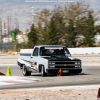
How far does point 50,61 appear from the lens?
14.9m

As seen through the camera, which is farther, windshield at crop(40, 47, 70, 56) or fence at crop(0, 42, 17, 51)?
fence at crop(0, 42, 17, 51)

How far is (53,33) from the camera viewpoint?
62.3 meters

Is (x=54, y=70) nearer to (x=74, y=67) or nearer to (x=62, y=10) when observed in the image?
(x=74, y=67)

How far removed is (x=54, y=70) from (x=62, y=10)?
68958 mm

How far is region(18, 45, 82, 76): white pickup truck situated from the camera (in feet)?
49.2

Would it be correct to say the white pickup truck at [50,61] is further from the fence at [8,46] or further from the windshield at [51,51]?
the fence at [8,46]

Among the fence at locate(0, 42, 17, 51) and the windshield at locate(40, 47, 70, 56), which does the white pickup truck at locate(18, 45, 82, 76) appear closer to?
the windshield at locate(40, 47, 70, 56)

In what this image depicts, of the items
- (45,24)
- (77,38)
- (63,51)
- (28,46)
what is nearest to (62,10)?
(45,24)

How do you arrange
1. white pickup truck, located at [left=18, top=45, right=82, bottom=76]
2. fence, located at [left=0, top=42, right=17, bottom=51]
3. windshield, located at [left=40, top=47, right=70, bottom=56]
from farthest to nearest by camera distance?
fence, located at [left=0, top=42, right=17, bottom=51] → windshield, located at [left=40, top=47, right=70, bottom=56] → white pickup truck, located at [left=18, top=45, right=82, bottom=76]

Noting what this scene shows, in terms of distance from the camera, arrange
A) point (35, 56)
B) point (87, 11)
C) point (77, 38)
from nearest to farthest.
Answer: point (35, 56) < point (77, 38) < point (87, 11)

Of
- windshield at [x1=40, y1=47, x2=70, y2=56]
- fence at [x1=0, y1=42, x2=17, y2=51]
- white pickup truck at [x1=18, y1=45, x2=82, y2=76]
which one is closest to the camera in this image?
white pickup truck at [x1=18, y1=45, x2=82, y2=76]

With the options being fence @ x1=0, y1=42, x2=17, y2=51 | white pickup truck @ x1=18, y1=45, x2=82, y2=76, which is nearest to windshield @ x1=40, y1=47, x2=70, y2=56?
white pickup truck @ x1=18, y1=45, x2=82, y2=76

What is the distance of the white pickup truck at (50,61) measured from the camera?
49.2 feet

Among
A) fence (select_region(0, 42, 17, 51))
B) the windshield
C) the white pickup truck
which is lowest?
the white pickup truck
